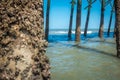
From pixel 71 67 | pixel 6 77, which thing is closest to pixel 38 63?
pixel 6 77

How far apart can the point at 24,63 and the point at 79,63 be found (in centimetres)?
927

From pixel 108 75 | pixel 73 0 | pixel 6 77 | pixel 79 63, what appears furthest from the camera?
pixel 73 0

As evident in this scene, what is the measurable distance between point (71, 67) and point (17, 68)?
8.35 m

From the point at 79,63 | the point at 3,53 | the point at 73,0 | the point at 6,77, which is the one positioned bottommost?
the point at 79,63

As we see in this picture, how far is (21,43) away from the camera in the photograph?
136 centimetres

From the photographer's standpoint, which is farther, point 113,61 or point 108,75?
point 113,61

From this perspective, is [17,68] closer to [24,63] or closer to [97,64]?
[24,63]

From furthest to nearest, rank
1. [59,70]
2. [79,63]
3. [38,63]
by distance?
1. [79,63]
2. [59,70]
3. [38,63]

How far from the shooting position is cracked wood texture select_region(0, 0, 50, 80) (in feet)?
4.30

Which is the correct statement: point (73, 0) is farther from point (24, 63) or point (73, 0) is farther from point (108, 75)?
point (24, 63)

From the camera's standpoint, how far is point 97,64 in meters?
10.1

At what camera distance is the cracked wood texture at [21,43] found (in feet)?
4.30

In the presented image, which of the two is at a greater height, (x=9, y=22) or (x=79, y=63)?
(x=9, y=22)

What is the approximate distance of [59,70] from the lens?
895 cm
